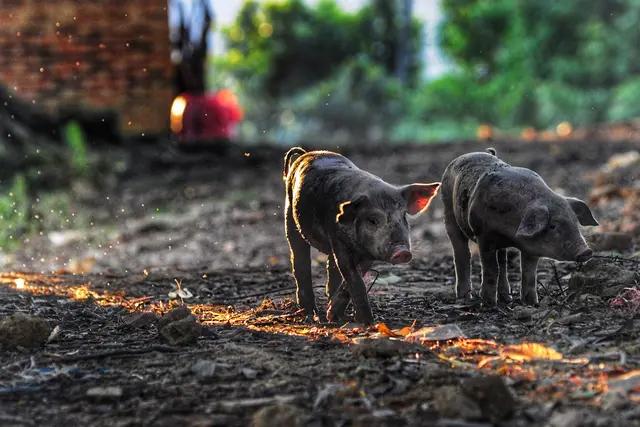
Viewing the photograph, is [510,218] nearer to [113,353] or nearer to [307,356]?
[307,356]

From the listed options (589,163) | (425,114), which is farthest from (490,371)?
(425,114)

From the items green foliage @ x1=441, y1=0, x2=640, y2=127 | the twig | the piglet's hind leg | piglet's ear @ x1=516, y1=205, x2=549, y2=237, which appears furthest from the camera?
green foliage @ x1=441, y1=0, x2=640, y2=127

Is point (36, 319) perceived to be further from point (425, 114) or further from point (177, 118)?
point (425, 114)

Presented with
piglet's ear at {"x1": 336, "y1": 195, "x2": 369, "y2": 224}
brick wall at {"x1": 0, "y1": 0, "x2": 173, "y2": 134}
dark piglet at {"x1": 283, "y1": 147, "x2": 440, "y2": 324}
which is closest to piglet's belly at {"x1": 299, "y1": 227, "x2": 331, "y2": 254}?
dark piglet at {"x1": 283, "y1": 147, "x2": 440, "y2": 324}

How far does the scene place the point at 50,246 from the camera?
11430 millimetres

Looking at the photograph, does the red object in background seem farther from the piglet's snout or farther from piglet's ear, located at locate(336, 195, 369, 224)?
the piglet's snout

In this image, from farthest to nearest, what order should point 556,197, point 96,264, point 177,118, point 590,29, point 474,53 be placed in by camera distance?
1. point 474,53
2. point 590,29
3. point 177,118
4. point 96,264
5. point 556,197

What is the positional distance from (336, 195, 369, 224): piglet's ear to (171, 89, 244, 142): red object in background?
36.1ft

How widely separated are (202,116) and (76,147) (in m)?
2.17

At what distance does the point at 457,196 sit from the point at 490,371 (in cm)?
165

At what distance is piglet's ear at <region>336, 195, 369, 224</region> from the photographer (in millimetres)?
4992

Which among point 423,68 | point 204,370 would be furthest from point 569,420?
point 423,68

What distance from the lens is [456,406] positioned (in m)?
3.76

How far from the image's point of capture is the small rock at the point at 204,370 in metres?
4.41
